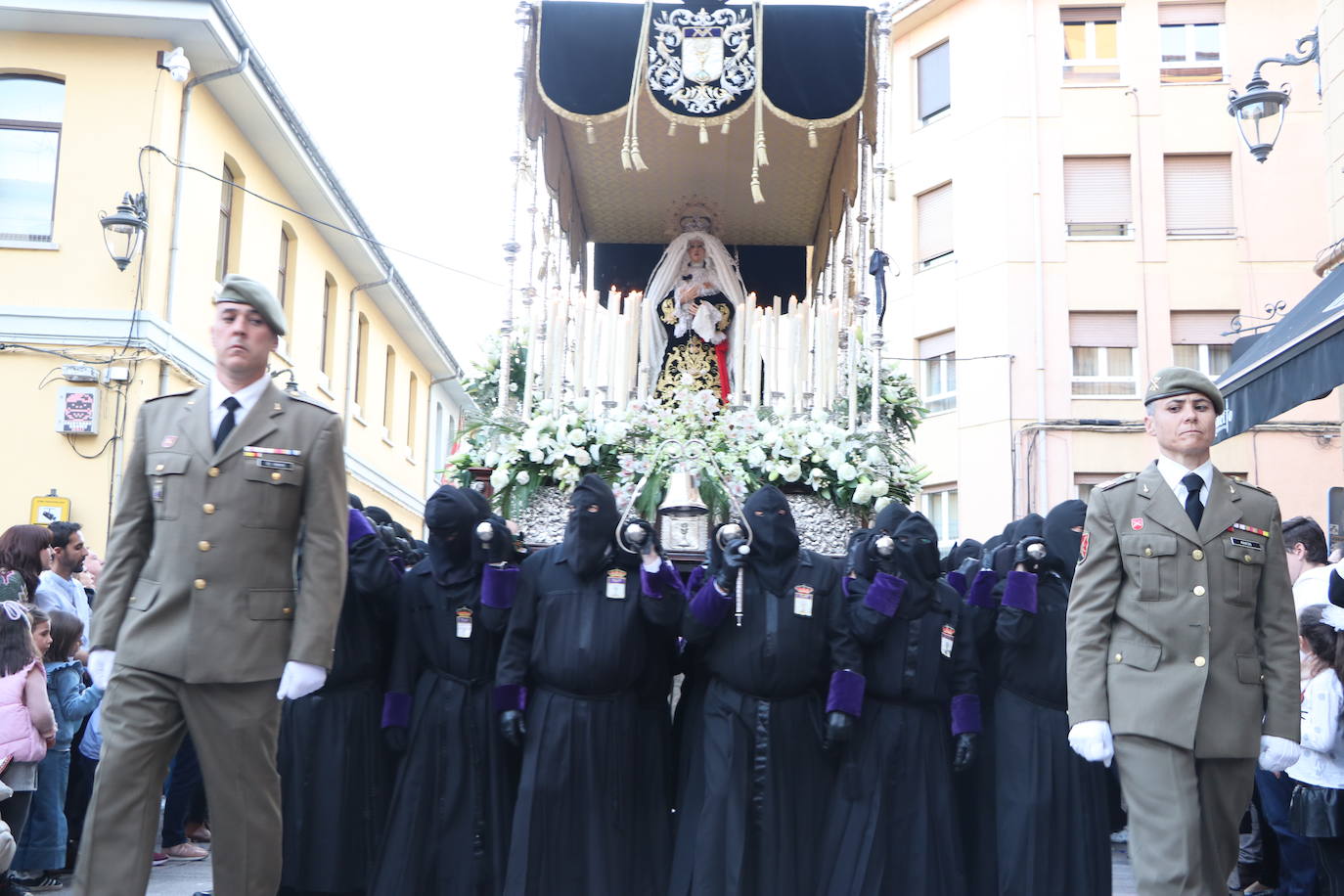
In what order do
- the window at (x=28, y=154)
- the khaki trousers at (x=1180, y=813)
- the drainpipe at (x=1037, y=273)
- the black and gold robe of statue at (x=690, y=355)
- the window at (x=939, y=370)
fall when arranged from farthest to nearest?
1. the window at (x=939, y=370)
2. the drainpipe at (x=1037, y=273)
3. the window at (x=28, y=154)
4. the black and gold robe of statue at (x=690, y=355)
5. the khaki trousers at (x=1180, y=813)

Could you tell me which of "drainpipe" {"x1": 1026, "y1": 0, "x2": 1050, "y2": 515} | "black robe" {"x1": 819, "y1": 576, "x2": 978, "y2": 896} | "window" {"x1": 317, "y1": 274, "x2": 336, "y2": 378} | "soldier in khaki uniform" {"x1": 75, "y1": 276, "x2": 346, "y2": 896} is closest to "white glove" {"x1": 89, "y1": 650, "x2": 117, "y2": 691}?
"soldier in khaki uniform" {"x1": 75, "y1": 276, "x2": 346, "y2": 896}

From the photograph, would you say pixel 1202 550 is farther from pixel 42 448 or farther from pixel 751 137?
pixel 42 448

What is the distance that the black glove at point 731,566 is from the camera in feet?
16.2

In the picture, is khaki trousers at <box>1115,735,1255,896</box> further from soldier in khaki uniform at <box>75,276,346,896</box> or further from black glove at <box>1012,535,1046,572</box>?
soldier in khaki uniform at <box>75,276,346,896</box>

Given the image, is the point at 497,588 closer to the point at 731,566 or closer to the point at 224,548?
the point at 731,566

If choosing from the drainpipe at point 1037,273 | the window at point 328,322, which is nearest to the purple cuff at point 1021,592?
the drainpipe at point 1037,273

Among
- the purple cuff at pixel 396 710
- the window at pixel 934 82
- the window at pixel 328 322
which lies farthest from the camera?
the window at pixel 934 82

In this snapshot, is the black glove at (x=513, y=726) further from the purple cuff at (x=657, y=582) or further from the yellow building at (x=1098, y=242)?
the yellow building at (x=1098, y=242)

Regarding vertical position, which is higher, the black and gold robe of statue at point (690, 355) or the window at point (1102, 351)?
the window at point (1102, 351)

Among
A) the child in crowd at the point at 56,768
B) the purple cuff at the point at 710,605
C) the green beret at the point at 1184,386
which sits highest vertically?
the green beret at the point at 1184,386

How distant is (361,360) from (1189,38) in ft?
47.3

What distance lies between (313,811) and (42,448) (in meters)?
8.55

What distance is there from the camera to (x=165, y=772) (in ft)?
12.7

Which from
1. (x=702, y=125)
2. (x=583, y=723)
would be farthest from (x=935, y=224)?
(x=583, y=723)
